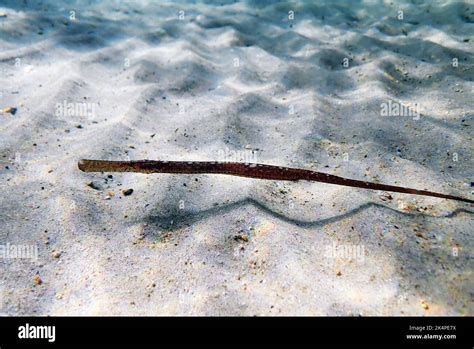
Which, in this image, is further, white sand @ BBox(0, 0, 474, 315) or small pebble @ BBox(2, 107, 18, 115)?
small pebble @ BBox(2, 107, 18, 115)

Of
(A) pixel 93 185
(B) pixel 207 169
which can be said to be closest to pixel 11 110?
(A) pixel 93 185

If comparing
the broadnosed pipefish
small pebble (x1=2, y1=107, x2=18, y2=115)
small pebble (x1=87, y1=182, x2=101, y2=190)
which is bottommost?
small pebble (x1=87, y1=182, x2=101, y2=190)

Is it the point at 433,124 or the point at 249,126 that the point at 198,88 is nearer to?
the point at 249,126

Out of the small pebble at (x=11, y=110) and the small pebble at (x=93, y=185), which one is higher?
the small pebble at (x=11, y=110)

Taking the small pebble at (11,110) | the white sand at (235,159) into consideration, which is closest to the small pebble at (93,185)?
the white sand at (235,159)

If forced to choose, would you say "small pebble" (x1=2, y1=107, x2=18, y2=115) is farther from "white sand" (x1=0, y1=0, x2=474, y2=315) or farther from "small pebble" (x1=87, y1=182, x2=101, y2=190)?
"small pebble" (x1=87, y1=182, x2=101, y2=190)

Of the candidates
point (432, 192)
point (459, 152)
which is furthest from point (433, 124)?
point (432, 192)

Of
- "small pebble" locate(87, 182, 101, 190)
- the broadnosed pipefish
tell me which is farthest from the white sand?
the broadnosed pipefish

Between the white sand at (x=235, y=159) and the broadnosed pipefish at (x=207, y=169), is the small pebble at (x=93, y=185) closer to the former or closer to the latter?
the white sand at (x=235, y=159)
